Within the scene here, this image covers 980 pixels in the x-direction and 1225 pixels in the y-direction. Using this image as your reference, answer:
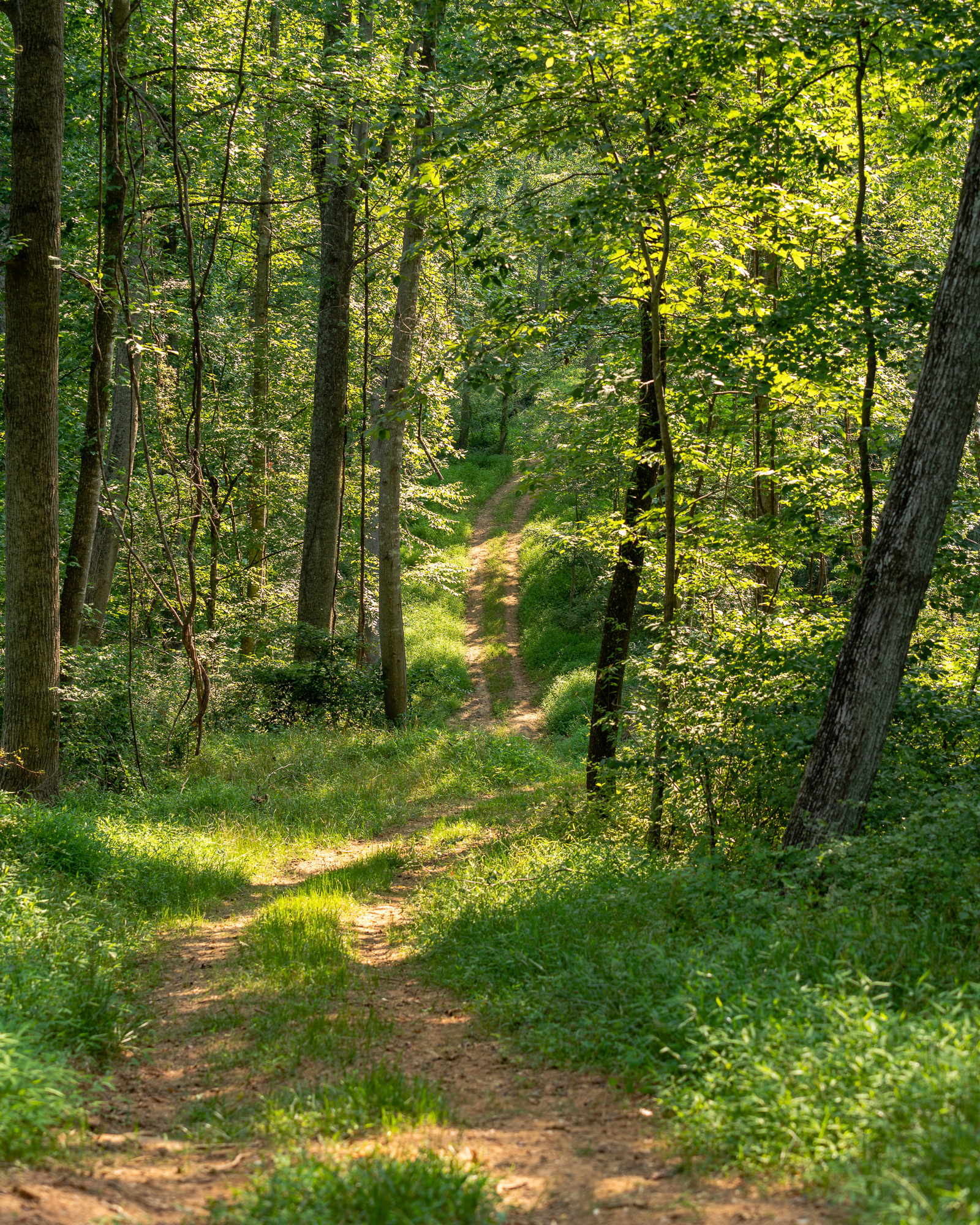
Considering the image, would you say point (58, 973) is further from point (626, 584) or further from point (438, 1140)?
point (626, 584)

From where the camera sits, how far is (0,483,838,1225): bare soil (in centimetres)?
292

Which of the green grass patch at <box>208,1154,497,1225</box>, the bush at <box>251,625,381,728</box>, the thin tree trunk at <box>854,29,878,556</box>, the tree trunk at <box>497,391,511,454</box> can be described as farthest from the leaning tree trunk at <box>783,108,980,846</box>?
the tree trunk at <box>497,391,511,454</box>

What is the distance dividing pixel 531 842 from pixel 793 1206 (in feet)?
18.0

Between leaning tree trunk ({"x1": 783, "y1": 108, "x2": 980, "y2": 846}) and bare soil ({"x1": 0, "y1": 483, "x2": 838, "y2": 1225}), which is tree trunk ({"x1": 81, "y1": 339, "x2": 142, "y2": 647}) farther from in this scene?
leaning tree trunk ({"x1": 783, "y1": 108, "x2": 980, "y2": 846})

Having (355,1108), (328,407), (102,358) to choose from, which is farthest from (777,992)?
(328,407)

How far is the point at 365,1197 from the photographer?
118 inches

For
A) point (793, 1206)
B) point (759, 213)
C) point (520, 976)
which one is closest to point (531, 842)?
point (520, 976)

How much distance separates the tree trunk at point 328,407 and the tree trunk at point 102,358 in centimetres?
427

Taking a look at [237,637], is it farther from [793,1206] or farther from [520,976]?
[793,1206]

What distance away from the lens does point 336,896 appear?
6.91m

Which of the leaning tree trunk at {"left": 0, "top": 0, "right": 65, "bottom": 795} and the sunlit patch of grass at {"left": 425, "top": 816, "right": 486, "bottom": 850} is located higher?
the leaning tree trunk at {"left": 0, "top": 0, "right": 65, "bottom": 795}

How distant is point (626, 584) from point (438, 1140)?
6.72 m

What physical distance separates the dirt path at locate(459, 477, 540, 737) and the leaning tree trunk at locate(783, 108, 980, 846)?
12639 mm

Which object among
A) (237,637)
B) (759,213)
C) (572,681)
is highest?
(759,213)
